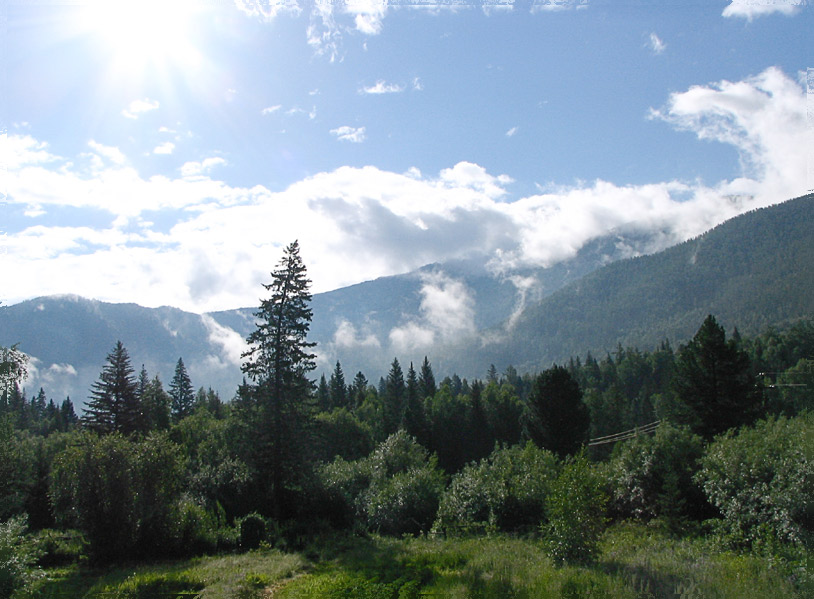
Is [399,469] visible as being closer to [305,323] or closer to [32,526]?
[305,323]

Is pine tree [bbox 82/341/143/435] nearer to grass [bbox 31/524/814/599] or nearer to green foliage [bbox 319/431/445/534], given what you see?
green foliage [bbox 319/431/445/534]

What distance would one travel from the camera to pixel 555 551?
46.1 feet

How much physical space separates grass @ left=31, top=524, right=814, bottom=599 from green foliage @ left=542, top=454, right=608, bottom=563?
0.40 metres

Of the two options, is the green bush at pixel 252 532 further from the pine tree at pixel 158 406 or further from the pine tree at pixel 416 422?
the pine tree at pixel 416 422

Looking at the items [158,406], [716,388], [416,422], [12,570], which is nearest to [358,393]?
[416,422]

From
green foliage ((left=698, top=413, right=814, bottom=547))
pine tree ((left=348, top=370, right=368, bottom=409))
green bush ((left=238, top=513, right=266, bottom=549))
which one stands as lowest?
green bush ((left=238, top=513, right=266, bottom=549))

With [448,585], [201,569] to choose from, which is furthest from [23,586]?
[448,585]

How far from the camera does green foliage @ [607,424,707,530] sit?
79.0 ft

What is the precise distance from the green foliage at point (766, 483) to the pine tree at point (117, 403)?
45.7 meters

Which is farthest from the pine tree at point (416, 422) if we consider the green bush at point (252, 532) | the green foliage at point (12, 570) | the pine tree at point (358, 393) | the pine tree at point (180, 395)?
the green foliage at point (12, 570)

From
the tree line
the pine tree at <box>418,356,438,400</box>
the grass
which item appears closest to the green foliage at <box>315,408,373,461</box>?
the tree line

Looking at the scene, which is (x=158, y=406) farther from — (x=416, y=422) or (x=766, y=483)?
(x=766, y=483)

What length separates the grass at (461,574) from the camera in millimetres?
11188

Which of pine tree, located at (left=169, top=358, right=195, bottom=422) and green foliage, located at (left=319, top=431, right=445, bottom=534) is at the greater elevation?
pine tree, located at (left=169, top=358, right=195, bottom=422)
